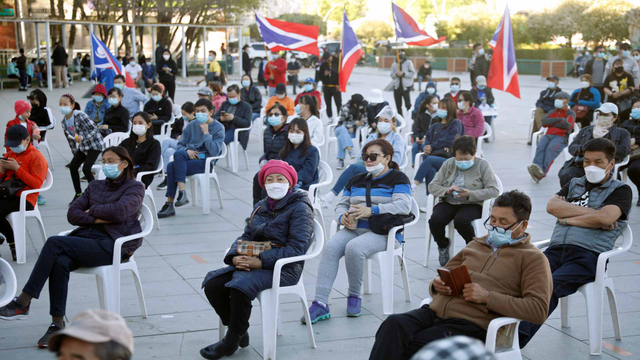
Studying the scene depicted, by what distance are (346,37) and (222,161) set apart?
10.6 ft

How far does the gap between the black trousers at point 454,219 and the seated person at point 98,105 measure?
21.6 ft

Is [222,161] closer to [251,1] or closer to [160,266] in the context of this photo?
[160,266]

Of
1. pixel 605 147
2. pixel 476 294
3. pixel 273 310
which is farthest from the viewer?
pixel 605 147

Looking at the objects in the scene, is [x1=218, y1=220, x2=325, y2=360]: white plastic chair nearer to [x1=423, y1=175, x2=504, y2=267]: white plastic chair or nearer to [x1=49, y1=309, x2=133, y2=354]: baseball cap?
[x1=423, y1=175, x2=504, y2=267]: white plastic chair

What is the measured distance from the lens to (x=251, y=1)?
3884 cm

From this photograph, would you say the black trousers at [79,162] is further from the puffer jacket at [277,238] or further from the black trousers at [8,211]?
the puffer jacket at [277,238]

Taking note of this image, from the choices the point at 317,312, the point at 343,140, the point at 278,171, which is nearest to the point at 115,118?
the point at 343,140

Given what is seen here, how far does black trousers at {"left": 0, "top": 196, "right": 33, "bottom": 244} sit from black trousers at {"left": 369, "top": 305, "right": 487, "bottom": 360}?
4.45 meters

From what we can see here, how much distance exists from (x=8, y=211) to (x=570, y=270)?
16.6 ft

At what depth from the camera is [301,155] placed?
8.08 m

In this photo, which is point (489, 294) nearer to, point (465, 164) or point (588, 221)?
point (588, 221)

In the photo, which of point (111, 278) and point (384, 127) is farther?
point (384, 127)

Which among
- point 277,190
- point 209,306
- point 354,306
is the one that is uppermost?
point 277,190

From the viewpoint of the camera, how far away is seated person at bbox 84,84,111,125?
1148cm
